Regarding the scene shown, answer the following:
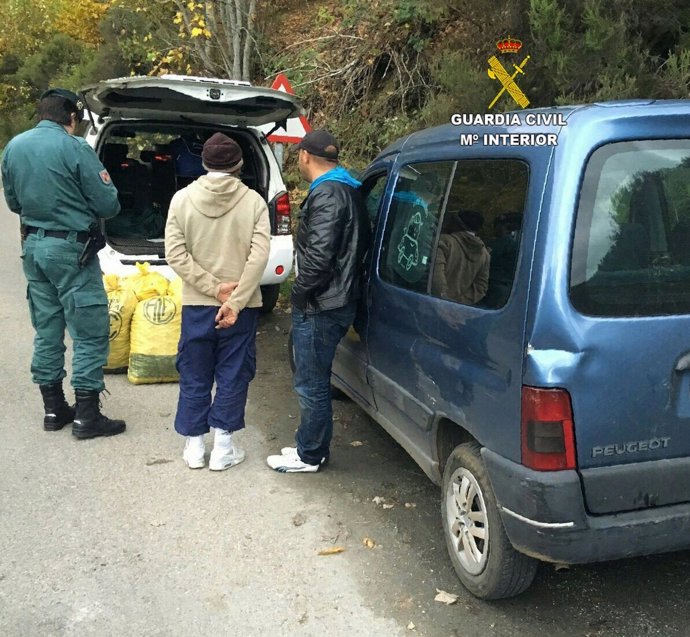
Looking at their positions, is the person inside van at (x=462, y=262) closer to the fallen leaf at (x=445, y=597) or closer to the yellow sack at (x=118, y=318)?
the fallen leaf at (x=445, y=597)

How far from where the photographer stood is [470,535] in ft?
9.77

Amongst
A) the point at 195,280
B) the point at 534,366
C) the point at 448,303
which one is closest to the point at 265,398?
the point at 195,280

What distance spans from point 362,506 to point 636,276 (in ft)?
6.36

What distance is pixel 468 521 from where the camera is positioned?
2.98 m

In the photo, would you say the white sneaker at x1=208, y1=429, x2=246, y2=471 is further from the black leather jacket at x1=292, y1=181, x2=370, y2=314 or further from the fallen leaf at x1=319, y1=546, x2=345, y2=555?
the fallen leaf at x1=319, y1=546, x2=345, y2=555

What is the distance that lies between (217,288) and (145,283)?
1.92 m

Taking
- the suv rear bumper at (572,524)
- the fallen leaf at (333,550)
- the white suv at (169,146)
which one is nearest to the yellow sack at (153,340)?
the white suv at (169,146)

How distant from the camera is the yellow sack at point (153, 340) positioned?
5.46 m

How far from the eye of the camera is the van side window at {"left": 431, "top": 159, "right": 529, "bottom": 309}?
2.69 metres

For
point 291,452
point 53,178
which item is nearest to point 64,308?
point 53,178

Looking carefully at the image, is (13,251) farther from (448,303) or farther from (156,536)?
(448,303)

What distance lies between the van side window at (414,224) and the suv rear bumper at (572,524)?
113cm

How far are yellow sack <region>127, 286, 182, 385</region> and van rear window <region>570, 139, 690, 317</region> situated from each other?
12.0ft

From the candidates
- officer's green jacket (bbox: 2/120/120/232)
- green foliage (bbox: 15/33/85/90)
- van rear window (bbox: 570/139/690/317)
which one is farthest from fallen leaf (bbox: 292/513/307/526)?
green foliage (bbox: 15/33/85/90)
